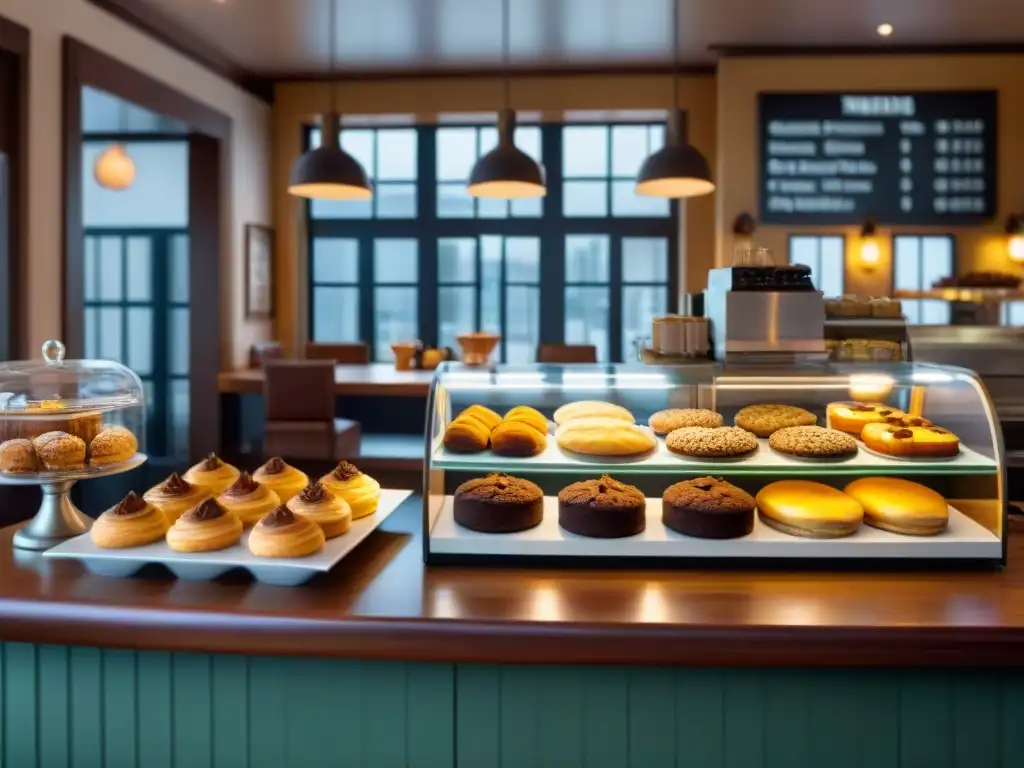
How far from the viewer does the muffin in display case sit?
5.80ft

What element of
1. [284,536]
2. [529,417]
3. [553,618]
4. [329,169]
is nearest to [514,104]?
[329,169]

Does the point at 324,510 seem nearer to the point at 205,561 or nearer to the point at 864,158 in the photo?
the point at 205,561

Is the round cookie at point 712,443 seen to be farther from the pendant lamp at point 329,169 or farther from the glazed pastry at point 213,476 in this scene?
the pendant lamp at point 329,169

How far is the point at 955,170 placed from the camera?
584cm

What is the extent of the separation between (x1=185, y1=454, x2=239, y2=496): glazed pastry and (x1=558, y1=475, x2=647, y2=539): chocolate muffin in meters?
0.73

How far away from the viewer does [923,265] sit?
600 cm

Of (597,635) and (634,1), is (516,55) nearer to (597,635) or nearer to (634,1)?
(634,1)

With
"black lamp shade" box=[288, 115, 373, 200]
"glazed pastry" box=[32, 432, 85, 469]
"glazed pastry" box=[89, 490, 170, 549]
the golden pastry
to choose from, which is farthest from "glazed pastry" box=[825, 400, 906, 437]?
"black lamp shade" box=[288, 115, 373, 200]

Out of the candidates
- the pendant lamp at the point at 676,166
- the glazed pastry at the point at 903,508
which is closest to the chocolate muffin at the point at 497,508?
the glazed pastry at the point at 903,508

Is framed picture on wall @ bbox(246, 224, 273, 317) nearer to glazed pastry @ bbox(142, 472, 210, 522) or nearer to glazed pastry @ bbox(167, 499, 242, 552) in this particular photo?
glazed pastry @ bbox(142, 472, 210, 522)

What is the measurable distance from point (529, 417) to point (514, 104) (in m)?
5.21

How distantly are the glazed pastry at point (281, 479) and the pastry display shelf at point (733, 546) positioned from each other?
1.23ft

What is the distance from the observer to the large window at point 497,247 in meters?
6.89

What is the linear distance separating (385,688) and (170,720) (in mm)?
394
